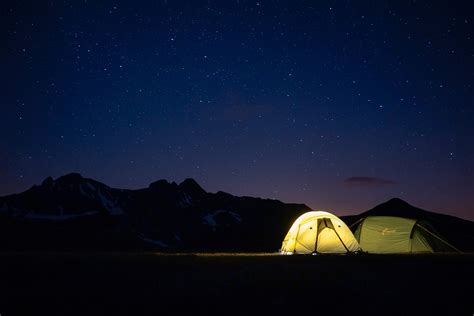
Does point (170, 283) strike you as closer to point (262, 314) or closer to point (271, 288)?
point (271, 288)

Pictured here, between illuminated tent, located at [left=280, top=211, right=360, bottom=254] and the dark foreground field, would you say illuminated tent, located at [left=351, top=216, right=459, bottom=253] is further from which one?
the dark foreground field

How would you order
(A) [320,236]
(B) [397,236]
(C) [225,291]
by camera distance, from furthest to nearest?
(B) [397,236] < (A) [320,236] < (C) [225,291]

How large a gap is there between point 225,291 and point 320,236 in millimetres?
13159

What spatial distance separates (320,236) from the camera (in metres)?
18.4

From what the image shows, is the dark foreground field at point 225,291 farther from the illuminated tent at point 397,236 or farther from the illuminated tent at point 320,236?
the illuminated tent at point 397,236

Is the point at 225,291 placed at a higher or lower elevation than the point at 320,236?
lower

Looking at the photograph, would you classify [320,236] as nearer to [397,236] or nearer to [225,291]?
[397,236]

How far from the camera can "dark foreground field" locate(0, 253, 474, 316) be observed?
5004 millimetres

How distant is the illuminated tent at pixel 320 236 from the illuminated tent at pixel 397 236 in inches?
50.7

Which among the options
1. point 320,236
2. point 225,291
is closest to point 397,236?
point 320,236

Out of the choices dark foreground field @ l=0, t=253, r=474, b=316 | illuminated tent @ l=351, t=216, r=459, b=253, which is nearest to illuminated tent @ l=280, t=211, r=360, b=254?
illuminated tent @ l=351, t=216, r=459, b=253

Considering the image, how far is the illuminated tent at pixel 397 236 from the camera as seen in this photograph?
18.6 metres

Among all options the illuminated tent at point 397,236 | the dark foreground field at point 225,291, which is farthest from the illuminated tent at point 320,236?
the dark foreground field at point 225,291

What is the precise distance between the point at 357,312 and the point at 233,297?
1.65 m
